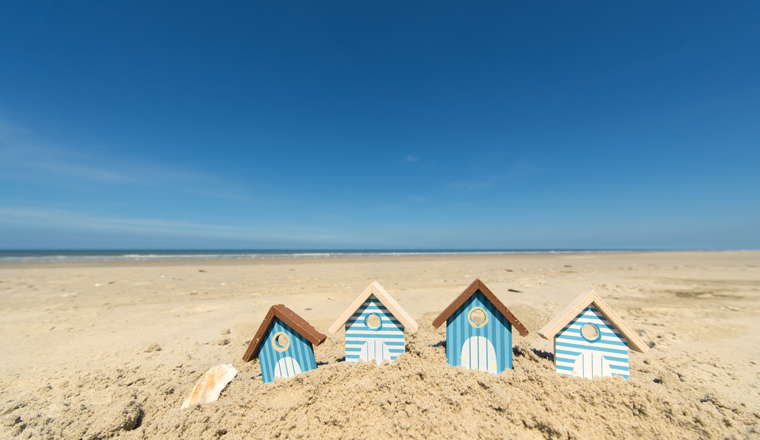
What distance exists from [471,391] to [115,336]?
6349mm

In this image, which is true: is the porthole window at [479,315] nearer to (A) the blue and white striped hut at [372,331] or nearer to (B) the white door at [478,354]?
(B) the white door at [478,354]

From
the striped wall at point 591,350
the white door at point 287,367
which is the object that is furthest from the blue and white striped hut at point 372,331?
the striped wall at point 591,350

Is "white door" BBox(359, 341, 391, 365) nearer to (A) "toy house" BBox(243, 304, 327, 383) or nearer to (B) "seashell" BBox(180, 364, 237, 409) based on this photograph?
(A) "toy house" BBox(243, 304, 327, 383)

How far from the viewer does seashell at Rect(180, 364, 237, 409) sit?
2781 mm

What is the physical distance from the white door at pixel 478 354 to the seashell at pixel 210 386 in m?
2.40

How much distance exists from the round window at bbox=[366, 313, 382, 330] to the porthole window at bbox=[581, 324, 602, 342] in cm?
197

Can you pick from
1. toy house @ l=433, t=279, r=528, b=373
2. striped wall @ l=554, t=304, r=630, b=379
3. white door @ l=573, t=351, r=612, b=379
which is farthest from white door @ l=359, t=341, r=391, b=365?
white door @ l=573, t=351, r=612, b=379

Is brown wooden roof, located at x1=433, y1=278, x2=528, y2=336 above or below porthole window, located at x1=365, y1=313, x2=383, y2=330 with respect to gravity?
above

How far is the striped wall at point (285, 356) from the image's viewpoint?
2.89 metres

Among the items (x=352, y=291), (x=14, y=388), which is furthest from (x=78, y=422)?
(x=352, y=291)

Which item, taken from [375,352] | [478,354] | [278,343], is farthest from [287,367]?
[478,354]

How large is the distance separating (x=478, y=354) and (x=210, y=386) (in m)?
2.65

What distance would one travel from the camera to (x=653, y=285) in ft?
35.6

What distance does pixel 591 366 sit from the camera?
2.74 meters
